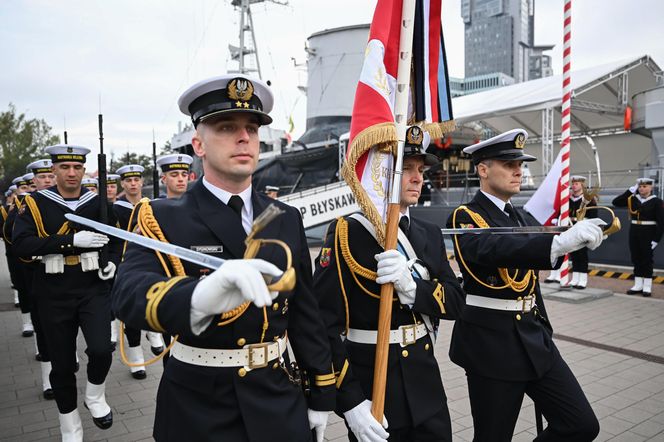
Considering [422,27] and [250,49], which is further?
[250,49]

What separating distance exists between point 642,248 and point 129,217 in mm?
9182

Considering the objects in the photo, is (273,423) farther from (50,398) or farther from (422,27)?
(50,398)

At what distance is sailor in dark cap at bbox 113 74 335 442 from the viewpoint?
1.84 meters

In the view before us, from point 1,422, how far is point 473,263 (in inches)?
166

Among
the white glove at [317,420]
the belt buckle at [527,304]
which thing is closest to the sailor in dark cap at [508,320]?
the belt buckle at [527,304]

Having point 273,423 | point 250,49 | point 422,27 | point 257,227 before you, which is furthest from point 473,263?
point 250,49

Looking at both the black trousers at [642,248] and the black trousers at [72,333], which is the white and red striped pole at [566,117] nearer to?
the black trousers at [72,333]

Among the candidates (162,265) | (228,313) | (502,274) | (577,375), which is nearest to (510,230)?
(502,274)

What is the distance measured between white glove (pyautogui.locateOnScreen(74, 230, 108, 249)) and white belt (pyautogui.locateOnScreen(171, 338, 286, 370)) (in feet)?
8.30

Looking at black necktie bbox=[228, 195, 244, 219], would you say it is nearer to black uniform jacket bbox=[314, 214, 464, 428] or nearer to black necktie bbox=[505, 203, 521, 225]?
black uniform jacket bbox=[314, 214, 464, 428]

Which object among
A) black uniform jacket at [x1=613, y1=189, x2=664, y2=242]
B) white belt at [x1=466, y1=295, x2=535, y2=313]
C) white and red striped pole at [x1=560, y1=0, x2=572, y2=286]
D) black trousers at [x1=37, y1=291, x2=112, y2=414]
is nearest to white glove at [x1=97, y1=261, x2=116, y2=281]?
black trousers at [x1=37, y1=291, x2=112, y2=414]

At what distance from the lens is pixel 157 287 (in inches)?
62.4

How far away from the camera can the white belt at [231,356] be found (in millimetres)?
1874

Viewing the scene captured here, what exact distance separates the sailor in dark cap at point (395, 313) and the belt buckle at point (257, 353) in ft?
1.73
